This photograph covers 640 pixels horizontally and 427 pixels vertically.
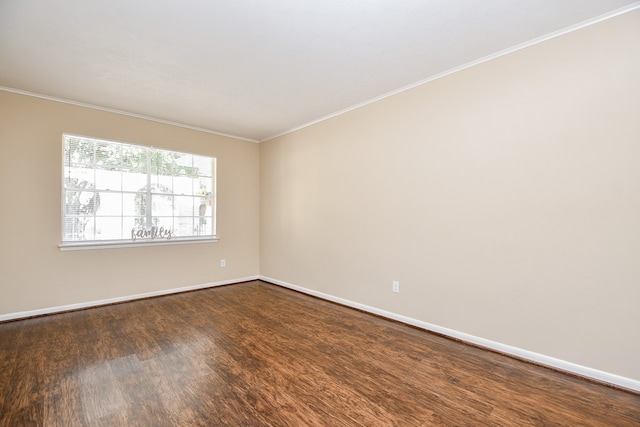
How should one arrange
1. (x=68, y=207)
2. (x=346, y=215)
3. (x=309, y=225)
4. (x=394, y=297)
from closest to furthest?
(x=394, y=297) → (x=68, y=207) → (x=346, y=215) → (x=309, y=225)

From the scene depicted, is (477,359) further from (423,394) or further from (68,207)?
(68,207)

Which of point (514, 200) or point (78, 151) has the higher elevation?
point (78, 151)

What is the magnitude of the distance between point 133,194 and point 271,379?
340 cm

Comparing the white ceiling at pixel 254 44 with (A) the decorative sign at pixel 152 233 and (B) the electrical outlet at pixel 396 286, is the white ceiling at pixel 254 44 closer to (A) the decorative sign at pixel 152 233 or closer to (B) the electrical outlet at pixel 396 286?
(A) the decorative sign at pixel 152 233

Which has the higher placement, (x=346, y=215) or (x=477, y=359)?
(x=346, y=215)

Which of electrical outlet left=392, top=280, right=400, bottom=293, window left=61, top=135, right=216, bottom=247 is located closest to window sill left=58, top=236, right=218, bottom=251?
window left=61, top=135, right=216, bottom=247

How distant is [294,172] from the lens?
4.78 meters

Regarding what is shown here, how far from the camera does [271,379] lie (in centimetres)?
214

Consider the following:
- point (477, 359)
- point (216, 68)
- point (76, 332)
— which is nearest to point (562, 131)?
point (477, 359)

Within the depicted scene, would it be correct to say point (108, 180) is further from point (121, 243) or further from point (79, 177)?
point (121, 243)

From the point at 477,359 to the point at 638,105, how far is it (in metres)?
2.16

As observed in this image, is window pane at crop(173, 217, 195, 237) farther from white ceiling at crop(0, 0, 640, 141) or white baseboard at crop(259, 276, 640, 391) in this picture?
white baseboard at crop(259, 276, 640, 391)

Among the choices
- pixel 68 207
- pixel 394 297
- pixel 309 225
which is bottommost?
pixel 394 297

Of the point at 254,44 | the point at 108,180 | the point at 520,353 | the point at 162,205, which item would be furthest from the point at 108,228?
the point at 520,353
